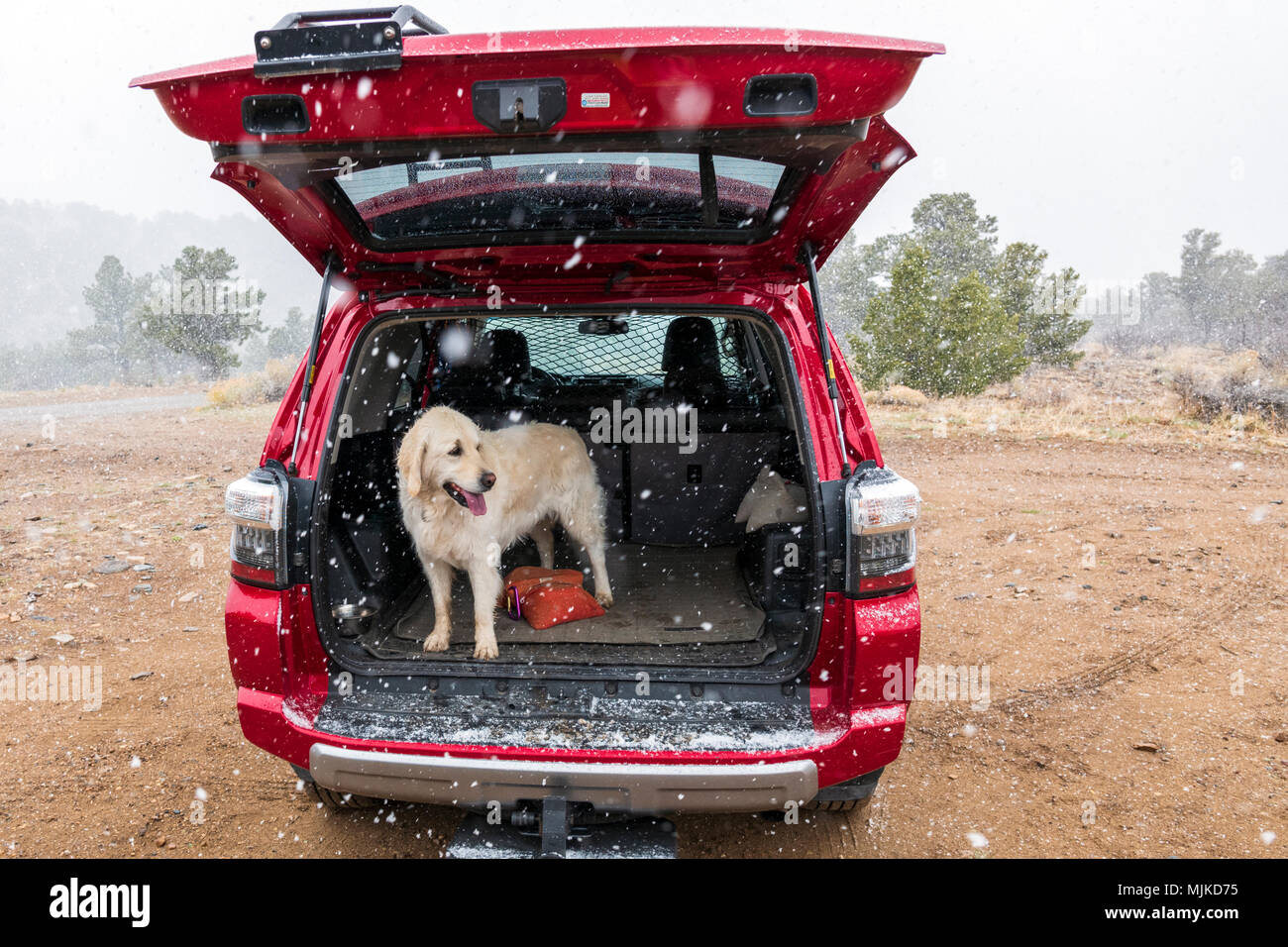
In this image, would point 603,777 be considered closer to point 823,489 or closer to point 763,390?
point 823,489

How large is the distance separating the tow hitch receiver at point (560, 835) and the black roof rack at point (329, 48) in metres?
1.90

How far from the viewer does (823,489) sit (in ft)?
7.74

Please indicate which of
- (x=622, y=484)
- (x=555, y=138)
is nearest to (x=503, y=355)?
(x=622, y=484)

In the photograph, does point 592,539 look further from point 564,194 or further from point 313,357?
point 564,194

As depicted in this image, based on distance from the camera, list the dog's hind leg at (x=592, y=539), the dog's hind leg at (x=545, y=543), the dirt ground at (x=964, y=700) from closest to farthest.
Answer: the dirt ground at (x=964, y=700), the dog's hind leg at (x=592, y=539), the dog's hind leg at (x=545, y=543)

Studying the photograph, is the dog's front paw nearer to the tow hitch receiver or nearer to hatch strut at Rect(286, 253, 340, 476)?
the tow hitch receiver

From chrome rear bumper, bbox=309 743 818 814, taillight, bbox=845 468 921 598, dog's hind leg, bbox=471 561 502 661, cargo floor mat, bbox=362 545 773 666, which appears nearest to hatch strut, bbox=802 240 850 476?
taillight, bbox=845 468 921 598

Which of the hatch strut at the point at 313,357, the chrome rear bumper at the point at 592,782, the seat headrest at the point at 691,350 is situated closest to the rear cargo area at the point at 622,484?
the seat headrest at the point at 691,350

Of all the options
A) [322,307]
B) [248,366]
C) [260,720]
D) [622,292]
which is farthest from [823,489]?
[248,366]

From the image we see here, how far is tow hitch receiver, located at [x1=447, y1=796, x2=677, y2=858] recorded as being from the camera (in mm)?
2039

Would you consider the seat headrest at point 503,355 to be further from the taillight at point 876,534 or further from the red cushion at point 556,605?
the taillight at point 876,534

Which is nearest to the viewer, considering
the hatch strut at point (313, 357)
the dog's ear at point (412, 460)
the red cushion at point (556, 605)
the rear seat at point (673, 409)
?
the hatch strut at point (313, 357)

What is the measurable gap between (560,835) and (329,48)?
79.7 inches

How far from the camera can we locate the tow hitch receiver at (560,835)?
6.69 ft
